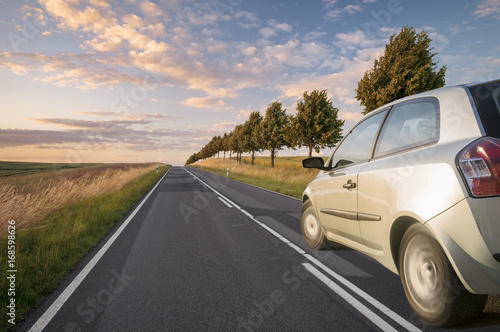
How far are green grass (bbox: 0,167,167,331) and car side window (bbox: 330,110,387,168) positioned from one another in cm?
424

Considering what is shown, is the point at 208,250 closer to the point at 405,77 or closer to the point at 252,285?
the point at 252,285

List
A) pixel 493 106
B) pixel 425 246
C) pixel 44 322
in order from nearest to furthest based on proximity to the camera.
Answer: pixel 493 106, pixel 425 246, pixel 44 322

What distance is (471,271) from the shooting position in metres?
2.07

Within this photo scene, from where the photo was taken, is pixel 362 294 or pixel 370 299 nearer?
pixel 370 299

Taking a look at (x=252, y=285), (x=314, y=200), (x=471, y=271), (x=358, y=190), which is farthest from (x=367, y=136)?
(x=252, y=285)

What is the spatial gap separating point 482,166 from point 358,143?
2.11 metres

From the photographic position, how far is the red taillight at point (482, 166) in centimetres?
202

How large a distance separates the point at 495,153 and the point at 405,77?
18237mm

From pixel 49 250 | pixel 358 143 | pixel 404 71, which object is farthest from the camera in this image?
pixel 404 71

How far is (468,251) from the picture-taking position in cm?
207

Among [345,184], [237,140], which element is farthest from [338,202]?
[237,140]

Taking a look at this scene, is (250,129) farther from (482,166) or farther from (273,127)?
(482,166)

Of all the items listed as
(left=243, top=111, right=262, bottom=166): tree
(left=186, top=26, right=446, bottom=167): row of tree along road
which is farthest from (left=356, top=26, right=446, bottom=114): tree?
(left=243, top=111, right=262, bottom=166): tree

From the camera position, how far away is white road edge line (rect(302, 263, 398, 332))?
278 cm
